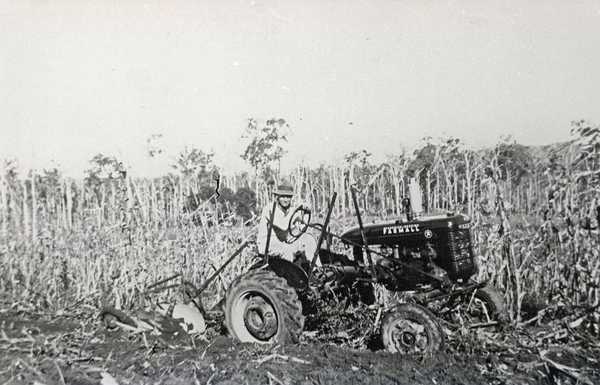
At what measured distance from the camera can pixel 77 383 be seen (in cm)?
374

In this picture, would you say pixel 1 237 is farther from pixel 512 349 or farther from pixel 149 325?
pixel 512 349

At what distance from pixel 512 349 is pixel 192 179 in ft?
17.7

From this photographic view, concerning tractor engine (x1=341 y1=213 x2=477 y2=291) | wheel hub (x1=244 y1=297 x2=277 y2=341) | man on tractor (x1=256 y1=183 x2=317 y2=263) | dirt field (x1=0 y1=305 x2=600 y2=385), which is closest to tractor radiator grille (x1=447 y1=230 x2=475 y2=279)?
tractor engine (x1=341 y1=213 x2=477 y2=291)

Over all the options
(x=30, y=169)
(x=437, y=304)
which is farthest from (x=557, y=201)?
(x=30, y=169)

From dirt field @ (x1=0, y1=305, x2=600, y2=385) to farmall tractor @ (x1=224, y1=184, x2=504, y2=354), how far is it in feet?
0.77

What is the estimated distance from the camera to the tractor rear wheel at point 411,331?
3725 mm

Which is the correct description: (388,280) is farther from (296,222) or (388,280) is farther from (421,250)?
(296,222)

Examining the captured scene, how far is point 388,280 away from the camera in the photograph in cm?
444

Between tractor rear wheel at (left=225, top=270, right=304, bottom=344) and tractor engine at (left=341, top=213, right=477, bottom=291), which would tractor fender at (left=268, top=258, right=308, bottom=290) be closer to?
tractor rear wheel at (left=225, top=270, right=304, bottom=344)

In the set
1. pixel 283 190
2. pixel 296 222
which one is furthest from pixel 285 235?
pixel 283 190

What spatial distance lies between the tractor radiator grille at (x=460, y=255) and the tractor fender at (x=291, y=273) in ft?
4.18

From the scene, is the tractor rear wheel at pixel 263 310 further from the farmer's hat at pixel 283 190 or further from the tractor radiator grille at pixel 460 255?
the tractor radiator grille at pixel 460 255

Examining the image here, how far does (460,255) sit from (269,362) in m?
1.84

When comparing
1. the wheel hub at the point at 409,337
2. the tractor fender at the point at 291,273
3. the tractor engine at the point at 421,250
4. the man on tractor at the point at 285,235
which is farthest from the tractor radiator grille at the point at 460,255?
the man on tractor at the point at 285,235
